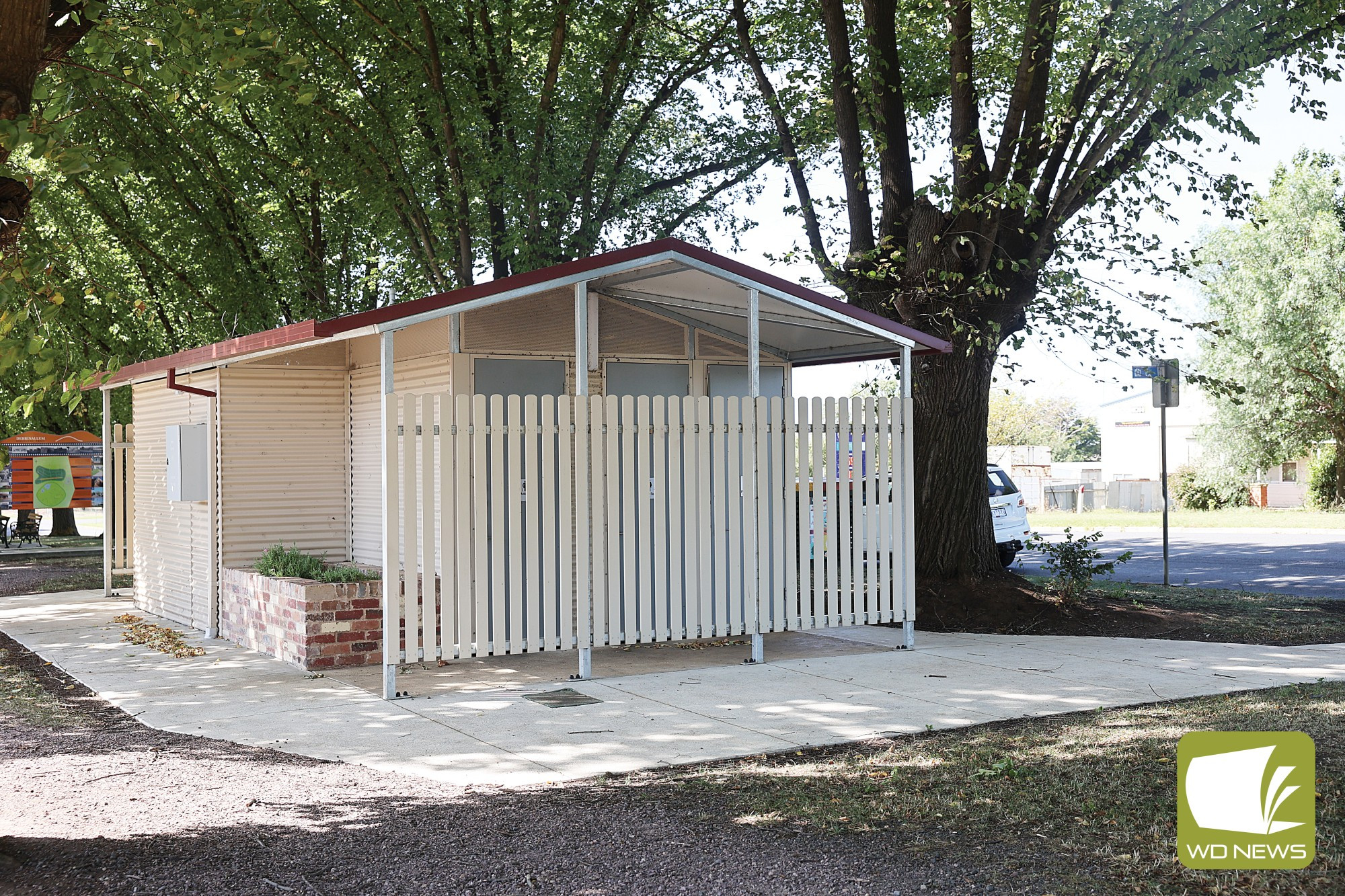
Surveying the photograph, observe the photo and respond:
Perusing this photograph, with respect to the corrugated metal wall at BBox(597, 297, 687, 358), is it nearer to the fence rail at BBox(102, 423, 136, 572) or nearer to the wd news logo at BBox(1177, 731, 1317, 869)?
the wd news logo at BBox(1177, 731, 1317, 869)

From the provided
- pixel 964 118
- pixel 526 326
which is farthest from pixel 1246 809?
pixel 964 118

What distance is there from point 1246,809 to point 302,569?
27.6 feet

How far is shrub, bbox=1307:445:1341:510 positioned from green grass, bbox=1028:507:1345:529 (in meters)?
0.56

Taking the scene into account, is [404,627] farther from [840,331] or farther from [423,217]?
[423,217]

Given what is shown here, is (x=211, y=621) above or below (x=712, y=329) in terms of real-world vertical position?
below

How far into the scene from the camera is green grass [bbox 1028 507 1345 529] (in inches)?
1169

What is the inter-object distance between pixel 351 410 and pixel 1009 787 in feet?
28.5

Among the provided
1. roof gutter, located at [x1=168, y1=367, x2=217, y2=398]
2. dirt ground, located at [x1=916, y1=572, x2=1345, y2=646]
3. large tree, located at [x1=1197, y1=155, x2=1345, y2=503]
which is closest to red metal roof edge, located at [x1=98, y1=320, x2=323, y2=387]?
roof gutter, located at [x1=168, y1=367, x2=217, y2=398]

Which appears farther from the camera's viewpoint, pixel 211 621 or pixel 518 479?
pixel 211 621

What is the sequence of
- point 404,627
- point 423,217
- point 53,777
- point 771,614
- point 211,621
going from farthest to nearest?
point 423,217 → point 211,621 → point 771,614 → point 404,627 → point 53,777

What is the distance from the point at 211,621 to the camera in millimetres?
11930

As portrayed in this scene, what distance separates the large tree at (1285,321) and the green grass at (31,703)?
32518 millimetres

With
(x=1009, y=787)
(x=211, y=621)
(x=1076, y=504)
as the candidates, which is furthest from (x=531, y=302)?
(x=1076, y=504)

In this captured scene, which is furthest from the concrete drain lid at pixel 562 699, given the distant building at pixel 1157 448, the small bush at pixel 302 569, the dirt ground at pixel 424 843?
the distant building at pixel 1157 448
